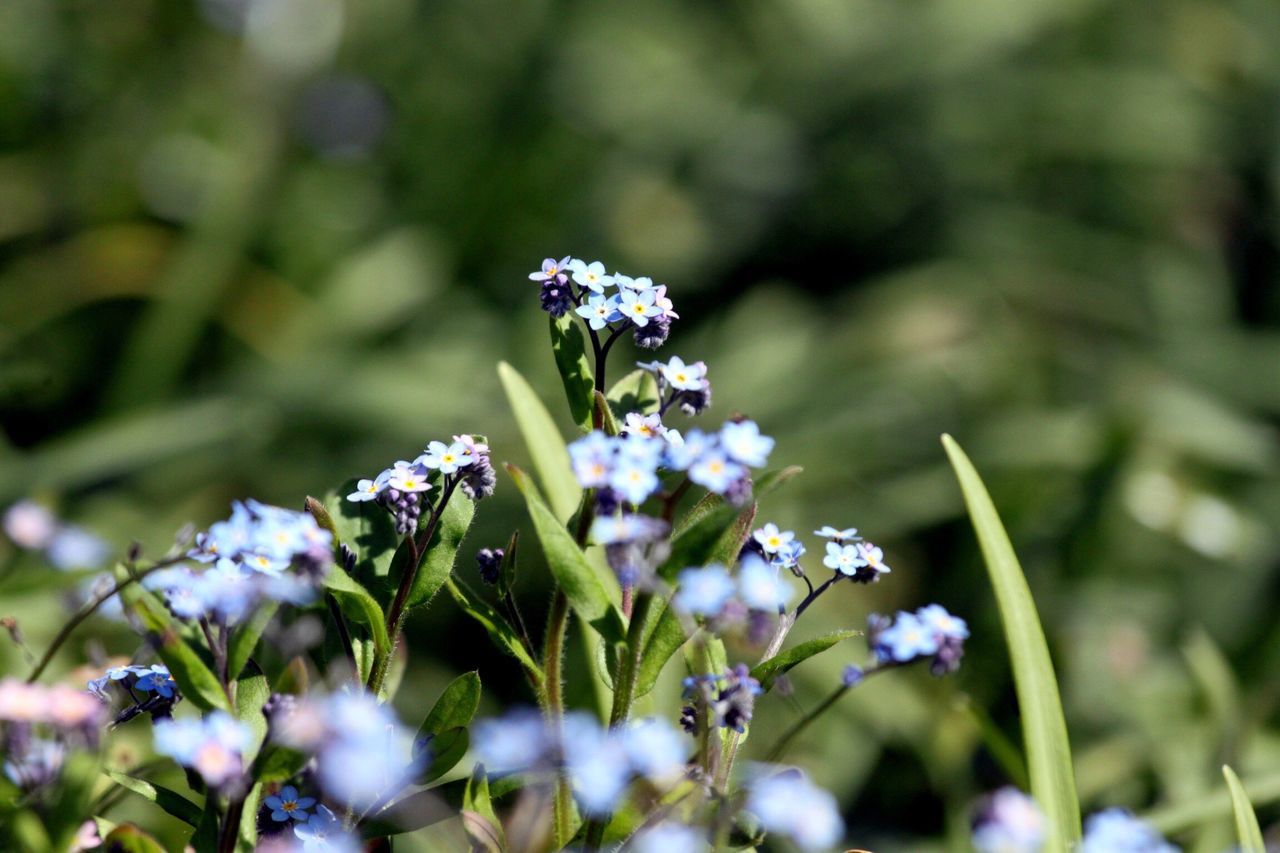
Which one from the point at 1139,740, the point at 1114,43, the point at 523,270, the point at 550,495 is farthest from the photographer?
the point at 1114,43

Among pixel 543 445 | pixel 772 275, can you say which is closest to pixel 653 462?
pixel 543 445

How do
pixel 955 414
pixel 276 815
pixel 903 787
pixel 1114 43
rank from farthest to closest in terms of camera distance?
pixel 1114 43, pixel 955 414, pixel 903 787, pixel 276 815

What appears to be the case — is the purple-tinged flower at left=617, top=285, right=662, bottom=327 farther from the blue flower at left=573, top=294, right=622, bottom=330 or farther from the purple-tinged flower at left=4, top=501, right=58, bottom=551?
the purple-tinged flower at left=4, top=501, right=58, bottom=551

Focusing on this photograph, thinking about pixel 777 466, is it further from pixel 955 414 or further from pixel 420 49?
pixel 420 49

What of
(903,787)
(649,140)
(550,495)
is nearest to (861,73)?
(649,140)

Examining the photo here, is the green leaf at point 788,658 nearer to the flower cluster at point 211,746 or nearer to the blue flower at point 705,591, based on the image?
the blue flower at point 705,591

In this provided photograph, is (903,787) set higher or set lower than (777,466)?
lower

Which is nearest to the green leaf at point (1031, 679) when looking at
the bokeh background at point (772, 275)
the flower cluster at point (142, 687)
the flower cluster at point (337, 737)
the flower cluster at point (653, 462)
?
the flower cluster at point (653, 462)

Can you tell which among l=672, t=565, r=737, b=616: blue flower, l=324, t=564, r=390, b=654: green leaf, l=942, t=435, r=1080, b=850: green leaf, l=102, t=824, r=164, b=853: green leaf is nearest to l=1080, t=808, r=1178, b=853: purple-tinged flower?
l=942, t=435, r=1080, b=850: green leaf
